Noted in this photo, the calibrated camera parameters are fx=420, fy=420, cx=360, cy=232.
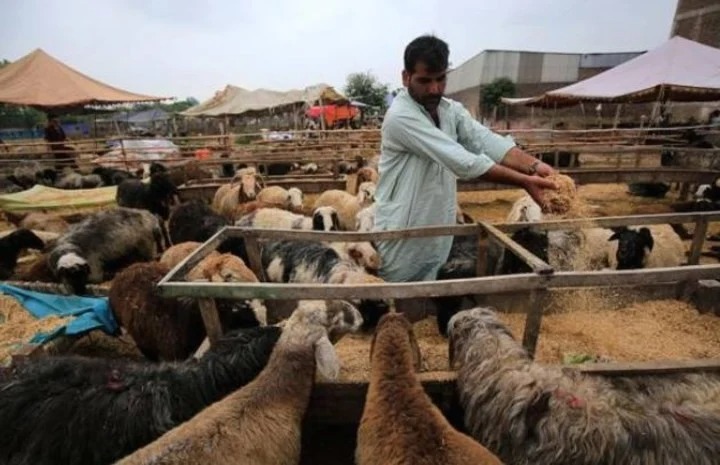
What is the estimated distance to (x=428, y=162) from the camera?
10.4ft

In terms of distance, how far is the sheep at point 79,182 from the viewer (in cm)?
1302

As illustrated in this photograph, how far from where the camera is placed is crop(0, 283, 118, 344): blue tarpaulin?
12.0 feet

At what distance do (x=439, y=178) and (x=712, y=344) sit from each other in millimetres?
2853

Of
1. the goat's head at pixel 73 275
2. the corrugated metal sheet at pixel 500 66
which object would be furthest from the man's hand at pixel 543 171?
the corrugated metal sheet at pixel 500 66

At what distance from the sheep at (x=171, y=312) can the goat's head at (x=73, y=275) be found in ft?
4.69

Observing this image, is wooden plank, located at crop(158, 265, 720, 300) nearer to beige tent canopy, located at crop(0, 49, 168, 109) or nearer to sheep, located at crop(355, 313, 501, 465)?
sheep, located at crop(355, 313, 501, 465)

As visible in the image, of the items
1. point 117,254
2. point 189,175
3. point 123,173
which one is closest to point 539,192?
point 117,254

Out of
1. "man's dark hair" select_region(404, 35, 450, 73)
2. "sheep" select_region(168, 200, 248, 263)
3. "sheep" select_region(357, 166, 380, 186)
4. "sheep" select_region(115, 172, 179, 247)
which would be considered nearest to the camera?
"man's dark hair" select_region(404, 35, 450, 73)

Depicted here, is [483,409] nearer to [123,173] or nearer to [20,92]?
[123,173]

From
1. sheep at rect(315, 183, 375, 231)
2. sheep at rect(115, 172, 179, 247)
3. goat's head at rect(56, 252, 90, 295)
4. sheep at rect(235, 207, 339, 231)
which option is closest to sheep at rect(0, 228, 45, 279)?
goat's head at rect(56, 252, 90, 295)

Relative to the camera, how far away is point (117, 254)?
6.32 metres

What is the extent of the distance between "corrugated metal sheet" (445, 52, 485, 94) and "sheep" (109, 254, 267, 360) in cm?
4867

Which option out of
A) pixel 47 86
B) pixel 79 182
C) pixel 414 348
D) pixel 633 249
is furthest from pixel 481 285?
pixel 47 86

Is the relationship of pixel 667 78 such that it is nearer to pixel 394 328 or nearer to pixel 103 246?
pixel 394 328
